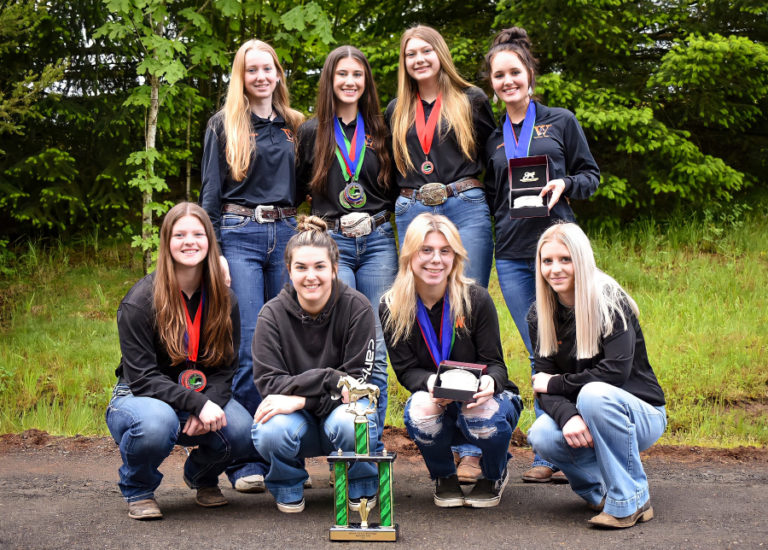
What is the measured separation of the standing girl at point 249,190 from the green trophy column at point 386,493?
1.22m

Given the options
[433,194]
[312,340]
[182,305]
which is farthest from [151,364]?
[433,194]

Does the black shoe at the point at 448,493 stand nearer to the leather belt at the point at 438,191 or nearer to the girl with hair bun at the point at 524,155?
the girl with hair bun at the point at 524,155

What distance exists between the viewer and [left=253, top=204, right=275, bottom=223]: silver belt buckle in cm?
490

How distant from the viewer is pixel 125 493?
Result: 4.25 m

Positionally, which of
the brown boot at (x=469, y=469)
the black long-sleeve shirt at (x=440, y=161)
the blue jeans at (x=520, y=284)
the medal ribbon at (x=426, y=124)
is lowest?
the brown boot at (x=469, y=469)

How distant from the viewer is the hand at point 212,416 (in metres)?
4.13

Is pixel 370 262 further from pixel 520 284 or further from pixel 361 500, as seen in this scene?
pixel 361 500

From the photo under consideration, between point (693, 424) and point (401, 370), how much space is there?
11.1 ft

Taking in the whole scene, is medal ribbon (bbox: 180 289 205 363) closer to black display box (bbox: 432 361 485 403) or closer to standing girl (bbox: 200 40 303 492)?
standing girl (bbox: 200 40 303 492)

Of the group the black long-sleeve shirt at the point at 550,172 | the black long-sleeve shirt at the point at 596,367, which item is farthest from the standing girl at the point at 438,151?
the black long-sleeve shirt at the point at 596,367

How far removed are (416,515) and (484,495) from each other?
0.40m

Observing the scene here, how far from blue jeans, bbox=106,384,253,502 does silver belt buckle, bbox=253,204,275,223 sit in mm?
1122

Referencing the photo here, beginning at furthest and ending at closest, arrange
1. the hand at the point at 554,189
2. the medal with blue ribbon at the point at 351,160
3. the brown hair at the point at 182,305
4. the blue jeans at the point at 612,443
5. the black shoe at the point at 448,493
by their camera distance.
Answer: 1. the medal with blue ribbon at the point at 351,160
2. the hand at the point at 554,189
3. the black shoe at the point at 448,493
4. the brown hair at the point at 182,305
5. the blue jeans at the point at 612,443

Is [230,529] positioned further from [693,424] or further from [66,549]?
[693,424]
